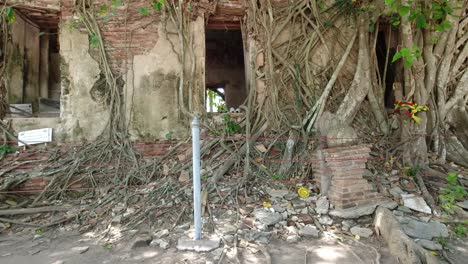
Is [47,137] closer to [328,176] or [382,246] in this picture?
[328,176]

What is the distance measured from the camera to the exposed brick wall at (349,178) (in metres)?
2.87

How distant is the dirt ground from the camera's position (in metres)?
2.25

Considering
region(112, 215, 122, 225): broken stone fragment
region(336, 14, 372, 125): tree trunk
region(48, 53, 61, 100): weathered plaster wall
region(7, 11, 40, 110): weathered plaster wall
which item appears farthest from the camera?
region(48, 53, 61, 100): weathered plaster wall

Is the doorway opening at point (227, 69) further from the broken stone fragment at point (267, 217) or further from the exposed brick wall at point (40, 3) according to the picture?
the broken stone fragment at point (267, 217)

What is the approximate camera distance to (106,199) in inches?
128

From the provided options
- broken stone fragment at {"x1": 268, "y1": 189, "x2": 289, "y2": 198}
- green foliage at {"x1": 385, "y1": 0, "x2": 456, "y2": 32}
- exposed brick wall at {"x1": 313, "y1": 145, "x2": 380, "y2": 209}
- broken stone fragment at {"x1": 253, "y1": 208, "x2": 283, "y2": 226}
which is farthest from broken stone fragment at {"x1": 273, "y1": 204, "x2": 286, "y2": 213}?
green foliage at {"x1": 385, "y1": 0, "x2": 456, "y2": 32}

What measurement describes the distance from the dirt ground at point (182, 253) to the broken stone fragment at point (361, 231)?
6cm

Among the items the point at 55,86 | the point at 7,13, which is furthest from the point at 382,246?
the point at 55,86

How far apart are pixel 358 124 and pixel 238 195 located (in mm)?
2155

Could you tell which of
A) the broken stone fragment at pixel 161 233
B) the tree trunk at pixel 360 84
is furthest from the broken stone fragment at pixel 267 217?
the tree trunk at pixel 360 84

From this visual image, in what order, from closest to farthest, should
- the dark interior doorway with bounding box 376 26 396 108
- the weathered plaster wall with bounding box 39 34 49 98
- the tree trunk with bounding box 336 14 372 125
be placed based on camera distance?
the tree trunk with bounding box 336 14 372 125, the dark interior doorway with bounding box 376 26 396 108, the weathered plaster wall with bounding box 39 34 49 98

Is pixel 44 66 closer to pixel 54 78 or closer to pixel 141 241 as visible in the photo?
pixel 54 78

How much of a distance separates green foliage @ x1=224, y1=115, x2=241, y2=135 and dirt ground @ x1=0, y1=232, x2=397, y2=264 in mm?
1839

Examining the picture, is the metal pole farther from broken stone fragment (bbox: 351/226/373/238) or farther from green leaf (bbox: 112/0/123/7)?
green leaf (bbox: 112/0/123/7)
